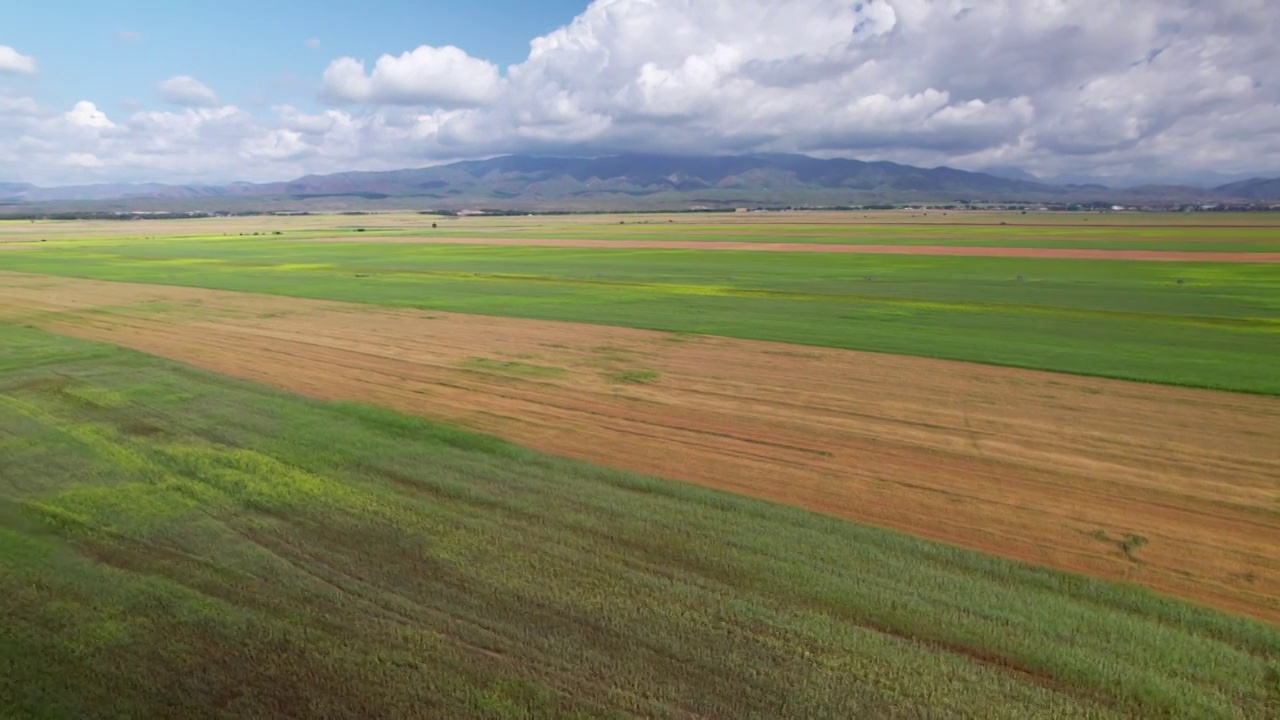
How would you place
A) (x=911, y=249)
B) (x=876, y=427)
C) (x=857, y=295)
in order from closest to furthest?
(x=876, y=427) < (x=857, y=295) < (x=911, y=249)

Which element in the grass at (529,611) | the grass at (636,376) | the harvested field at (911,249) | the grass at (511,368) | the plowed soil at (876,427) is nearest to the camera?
the grass at (529,611)

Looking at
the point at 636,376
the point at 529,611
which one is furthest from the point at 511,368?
the point at 529,611

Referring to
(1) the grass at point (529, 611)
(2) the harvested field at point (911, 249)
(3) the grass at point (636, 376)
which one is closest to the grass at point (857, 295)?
(2) the harvested field at point (911, 249)

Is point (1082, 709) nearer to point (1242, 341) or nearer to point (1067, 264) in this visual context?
point (1242, 341)

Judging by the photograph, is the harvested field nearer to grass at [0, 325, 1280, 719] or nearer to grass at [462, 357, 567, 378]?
grass at [462, 357, 567, 378]

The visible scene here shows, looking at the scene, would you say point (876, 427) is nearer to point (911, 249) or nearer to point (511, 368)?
point (511, 368)

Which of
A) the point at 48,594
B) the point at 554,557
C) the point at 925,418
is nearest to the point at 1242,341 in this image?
the point at 925,418

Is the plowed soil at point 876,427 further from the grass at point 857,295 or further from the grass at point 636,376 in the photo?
the grass at point 857,295
